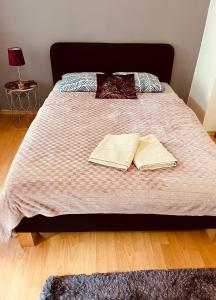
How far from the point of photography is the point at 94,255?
1.51m

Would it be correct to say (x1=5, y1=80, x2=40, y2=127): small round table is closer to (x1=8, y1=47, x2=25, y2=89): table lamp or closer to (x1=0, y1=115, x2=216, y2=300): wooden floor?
(x1=8, y1=47, x2=25, y2=89): table lamp

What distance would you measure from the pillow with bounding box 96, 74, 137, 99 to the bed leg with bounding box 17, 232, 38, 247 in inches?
56.9

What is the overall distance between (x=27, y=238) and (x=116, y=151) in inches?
31.0

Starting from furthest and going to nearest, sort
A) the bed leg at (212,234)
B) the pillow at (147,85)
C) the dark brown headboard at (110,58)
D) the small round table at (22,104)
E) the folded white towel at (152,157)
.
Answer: the small round table at (22,104) → the dark brown headboard at (110,58) → the pillow at (147,85) → the bed leg at (212,234) → the folded white towel at (152,157)

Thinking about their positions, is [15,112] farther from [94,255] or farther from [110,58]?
[94,255]

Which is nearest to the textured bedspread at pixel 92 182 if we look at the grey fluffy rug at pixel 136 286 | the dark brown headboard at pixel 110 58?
the grey fluffy rug at pixel 136 286

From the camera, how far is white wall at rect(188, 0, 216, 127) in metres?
2.47

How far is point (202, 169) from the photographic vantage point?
1.46 m

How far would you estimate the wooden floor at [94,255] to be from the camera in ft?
4.56

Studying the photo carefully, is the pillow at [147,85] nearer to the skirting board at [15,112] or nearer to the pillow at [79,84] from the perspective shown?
the pillow at [79,84]

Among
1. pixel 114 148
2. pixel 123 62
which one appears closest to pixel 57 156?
pixel 114 148

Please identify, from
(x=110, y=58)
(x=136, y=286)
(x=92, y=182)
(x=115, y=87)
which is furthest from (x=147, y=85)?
(x=136, y=286)

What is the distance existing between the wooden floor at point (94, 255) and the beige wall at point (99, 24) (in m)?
2.07

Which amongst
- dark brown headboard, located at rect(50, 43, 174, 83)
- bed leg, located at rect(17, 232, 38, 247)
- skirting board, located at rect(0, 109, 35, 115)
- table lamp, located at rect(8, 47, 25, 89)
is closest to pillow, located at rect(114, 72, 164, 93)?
dark brown headboard, located at rect(50, 43, 174, 83)
